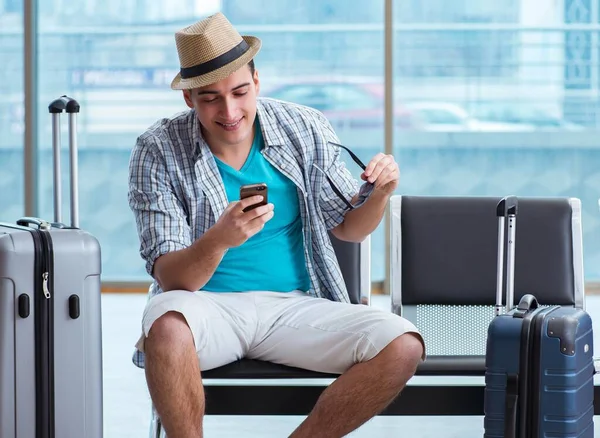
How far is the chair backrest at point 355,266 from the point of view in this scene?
2.70 meters

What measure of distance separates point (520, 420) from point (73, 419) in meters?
0.99

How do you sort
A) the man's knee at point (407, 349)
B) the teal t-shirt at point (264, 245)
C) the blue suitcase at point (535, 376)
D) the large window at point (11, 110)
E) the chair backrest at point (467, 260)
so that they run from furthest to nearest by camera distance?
the large window at point (11, 110) < the chair backrest at point (467, 260) < the teal t-shirt at point (264, 245) < the man's knee at point (407, 349) < the blue suitcase at point (535, 376)

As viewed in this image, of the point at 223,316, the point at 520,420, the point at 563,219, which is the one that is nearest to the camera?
the point at 520,420

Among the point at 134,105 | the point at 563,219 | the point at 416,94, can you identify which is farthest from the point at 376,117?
the point at 563,219

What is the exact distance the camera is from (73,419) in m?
2.23

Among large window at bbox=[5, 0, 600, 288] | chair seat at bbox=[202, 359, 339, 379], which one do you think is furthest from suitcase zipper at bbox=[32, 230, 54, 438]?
large window at bbox=[5, 0, 600, 288]

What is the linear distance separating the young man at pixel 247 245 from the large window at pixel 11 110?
3.69m

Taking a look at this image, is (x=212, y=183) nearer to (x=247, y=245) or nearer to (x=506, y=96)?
(x=247, y=245)

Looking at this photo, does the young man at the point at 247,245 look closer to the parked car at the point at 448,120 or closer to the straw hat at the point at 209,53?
the straw hat at the point at 209,53

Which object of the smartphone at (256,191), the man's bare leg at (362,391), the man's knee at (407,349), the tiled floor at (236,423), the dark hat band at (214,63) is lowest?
the tiled floor at (236,423)

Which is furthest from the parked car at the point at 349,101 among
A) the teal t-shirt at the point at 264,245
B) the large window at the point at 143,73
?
the teal t-shirt at the point at 264,245

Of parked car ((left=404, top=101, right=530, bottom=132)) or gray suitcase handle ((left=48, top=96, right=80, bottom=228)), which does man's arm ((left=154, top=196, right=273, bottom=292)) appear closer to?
gray suitcase handle ((left=48, top=96, right=80, bottom=228))

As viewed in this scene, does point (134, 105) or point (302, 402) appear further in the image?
point (134, 105)

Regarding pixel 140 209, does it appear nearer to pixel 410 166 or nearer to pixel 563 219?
pixel 563 219
